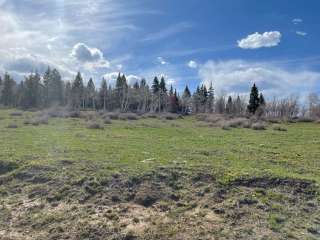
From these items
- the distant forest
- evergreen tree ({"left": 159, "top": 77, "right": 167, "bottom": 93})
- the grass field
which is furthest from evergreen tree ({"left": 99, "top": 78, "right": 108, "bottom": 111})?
the grass field

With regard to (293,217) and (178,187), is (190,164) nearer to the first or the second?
(178,187)

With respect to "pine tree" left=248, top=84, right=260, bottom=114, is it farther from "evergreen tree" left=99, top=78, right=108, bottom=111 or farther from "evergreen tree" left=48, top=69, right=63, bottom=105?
"evergreen tree" left=48, top=69, right=63, bottom=105

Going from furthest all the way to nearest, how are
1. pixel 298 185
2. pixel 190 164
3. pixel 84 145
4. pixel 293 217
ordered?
1. pixel 84 145
2. pixel 190 164
3. pixel 298 185
4. pixel 293 217

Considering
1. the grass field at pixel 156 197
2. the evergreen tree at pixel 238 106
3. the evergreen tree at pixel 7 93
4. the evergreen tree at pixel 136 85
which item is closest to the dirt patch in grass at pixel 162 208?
the grass field at pixel 156 197

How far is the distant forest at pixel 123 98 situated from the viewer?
82375 millimetres

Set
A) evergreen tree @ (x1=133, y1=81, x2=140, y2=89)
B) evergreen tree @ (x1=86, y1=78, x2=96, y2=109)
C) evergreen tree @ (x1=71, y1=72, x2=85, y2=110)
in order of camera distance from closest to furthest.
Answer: evergreen tree @ (x1=71, y1=72, x2=85, y2=110), evergreen tree @ (x1=86, y1=78, x2=96, y2=109), evergreen tree @ (x1=133, y1=81, x2=140, y2=89)

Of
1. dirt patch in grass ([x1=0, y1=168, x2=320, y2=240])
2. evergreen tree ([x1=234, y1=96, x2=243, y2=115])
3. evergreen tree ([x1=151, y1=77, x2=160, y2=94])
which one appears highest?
evergreen tree ([x1=151, y1=77, x2=160, y2=94])

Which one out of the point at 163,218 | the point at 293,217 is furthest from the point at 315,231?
the point at 163,218

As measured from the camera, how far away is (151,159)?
497 inches

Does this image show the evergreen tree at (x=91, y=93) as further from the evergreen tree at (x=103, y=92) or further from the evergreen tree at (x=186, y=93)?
the evergreen tree at (x=186, y=93)

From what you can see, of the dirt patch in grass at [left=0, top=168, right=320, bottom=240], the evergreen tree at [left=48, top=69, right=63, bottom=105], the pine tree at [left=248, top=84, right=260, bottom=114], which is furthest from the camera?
the evergreen tree at [left=48, top=69, right=63, bottom=105]

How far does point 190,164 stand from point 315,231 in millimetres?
5112

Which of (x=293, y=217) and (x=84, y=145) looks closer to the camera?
(x=293, y=217)

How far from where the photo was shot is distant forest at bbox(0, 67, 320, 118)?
82.4 m
